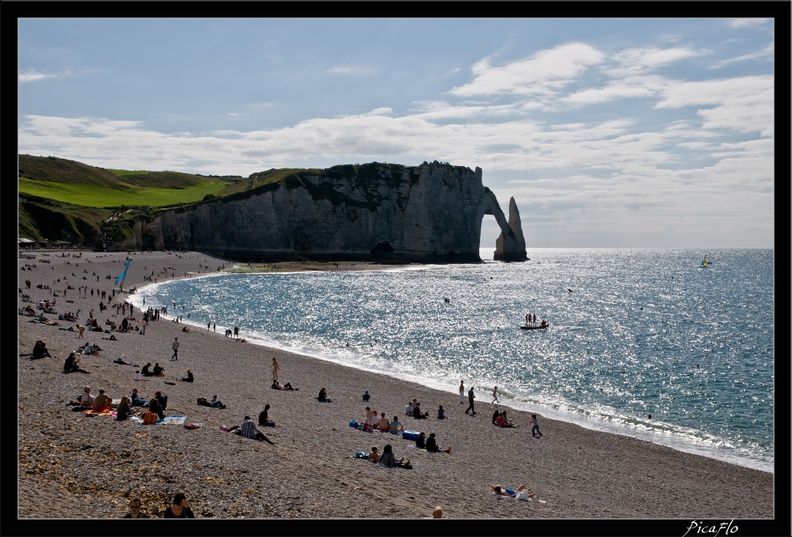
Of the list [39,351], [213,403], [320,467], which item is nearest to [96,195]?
[39,351]

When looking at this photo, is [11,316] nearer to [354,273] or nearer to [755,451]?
[755,451]

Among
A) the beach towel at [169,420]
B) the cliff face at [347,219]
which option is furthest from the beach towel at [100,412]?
the cliff face at [347,219]

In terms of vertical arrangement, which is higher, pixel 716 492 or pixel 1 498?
pixel 1 498

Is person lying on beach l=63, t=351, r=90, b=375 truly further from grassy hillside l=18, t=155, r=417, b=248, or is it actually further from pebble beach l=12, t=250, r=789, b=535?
grassy hillside l=18, t=155, r=417, b=248

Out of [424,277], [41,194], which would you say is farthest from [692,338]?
[41,194]

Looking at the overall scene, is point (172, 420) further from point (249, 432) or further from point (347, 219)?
point (347, 219)

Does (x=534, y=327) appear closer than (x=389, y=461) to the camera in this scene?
No

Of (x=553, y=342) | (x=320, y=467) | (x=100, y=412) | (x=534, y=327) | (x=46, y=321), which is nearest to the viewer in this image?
(x=320, y=467)
